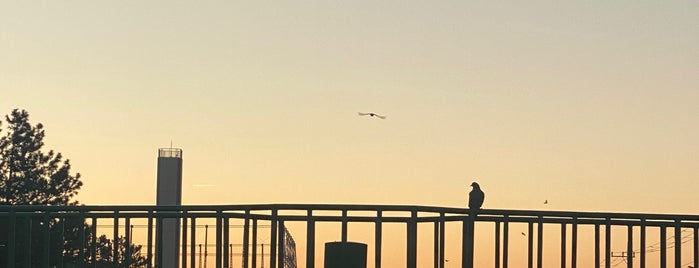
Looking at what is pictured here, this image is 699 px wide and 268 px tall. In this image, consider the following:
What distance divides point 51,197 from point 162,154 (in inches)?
1571

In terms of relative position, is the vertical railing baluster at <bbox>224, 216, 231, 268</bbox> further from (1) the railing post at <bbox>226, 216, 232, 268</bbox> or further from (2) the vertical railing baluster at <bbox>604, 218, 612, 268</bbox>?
(2) the vertical railing baluster at <bbox>604, 218, 612, 268</bbox>

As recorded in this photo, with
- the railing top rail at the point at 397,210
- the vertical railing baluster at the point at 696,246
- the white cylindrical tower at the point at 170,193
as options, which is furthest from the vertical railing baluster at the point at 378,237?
the white cylindrical tower at the point at 170,193

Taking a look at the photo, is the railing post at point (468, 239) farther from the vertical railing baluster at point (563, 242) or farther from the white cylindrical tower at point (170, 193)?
the white cylindrical tower at point (170, 193)

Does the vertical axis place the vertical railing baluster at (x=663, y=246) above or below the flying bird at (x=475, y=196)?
A: below

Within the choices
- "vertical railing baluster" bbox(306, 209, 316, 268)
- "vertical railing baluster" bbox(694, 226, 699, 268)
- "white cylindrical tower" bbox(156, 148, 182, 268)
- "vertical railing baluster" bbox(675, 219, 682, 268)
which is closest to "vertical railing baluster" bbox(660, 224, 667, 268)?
"vertical railing baluster" bbox(675, 219, 682, 268)

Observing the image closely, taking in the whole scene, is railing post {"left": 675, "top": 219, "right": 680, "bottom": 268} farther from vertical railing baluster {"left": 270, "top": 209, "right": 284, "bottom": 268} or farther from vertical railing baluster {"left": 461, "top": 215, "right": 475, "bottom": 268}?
vertical railing baluster {"left": 270, "top": 209, "right": 284, "bottom": 268}

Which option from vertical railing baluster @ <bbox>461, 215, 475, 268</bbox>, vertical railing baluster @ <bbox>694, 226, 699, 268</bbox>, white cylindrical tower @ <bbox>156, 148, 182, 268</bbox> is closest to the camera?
vertical railing baluster @ <bbox>461, 215, 475, 268</bbox>

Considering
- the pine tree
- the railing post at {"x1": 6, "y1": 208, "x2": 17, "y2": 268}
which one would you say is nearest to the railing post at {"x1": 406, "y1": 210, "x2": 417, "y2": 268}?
the railing post at {"x1": 6, "y1": 208, "x2": 17, "y2": 268}

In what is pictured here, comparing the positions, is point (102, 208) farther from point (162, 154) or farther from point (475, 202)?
point (162, 154)

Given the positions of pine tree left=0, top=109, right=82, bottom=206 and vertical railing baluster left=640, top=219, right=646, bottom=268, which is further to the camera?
pine tree left=0, top=109, right=82, bottom=206

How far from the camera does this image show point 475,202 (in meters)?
28.2

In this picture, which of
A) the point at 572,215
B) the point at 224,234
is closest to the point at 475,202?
the point at 572,215

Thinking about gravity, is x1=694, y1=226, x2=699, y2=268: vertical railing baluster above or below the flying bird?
below

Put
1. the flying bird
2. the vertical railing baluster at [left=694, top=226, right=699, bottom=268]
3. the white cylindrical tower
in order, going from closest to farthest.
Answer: the vertical railing baluster at [left=694, top=226, right=699, bottom=268] → the flying bird → the white cylindrical tower
